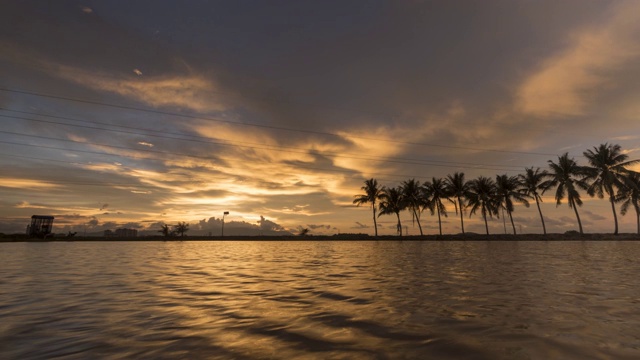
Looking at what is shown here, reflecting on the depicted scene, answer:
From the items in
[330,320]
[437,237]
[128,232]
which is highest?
[128,232]

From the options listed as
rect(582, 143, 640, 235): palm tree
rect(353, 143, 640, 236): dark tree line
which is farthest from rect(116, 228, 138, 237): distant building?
rect(582, 143, 640, 235): palm tree

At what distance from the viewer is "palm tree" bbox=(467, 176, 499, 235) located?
66125 millimetres

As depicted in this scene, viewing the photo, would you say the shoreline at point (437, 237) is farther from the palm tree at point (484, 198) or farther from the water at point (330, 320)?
the water at point (330, 320)

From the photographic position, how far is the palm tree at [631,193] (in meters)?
53.2

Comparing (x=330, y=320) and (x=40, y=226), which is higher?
(x=40, y=226)

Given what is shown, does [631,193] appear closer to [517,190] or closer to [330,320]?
[517,190]

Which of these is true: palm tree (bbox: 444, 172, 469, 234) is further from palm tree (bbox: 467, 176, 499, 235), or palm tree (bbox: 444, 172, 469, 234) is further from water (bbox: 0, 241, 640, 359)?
water (bbox: 0, 241, 640, 359)

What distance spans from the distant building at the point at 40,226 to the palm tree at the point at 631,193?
395ft

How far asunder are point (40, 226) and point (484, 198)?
338 ft

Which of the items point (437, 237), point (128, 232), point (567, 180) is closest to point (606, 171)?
point (567, 180)

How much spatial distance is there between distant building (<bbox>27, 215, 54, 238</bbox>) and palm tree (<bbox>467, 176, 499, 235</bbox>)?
9872 cm

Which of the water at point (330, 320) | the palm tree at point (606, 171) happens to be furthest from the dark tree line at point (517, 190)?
the water at point (330, 320)

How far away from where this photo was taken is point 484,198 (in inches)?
2596

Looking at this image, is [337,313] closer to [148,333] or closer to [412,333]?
[412,333]
